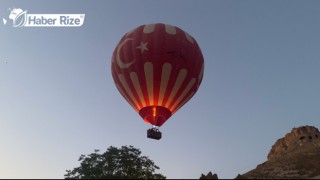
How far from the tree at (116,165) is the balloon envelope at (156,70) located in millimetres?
5404

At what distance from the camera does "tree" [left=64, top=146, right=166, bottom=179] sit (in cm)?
4028

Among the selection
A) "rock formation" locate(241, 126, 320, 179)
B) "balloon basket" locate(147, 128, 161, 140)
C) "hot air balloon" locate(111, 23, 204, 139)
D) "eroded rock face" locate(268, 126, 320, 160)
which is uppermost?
"eroded rock face" locate(268, 126, 320, 160)

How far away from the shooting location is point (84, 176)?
39.4m

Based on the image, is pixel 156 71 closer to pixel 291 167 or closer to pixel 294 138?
pixel 291 167

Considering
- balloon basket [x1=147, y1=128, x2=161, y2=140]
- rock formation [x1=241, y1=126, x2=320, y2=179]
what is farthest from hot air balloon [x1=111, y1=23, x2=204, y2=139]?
rock formation [x1=241, y1=126, x2=320, y2=179]

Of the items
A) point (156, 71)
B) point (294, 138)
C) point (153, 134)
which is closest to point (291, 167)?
point (153, 134)

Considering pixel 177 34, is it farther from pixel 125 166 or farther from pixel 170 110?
pixel 125 166

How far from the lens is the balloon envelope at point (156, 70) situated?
3950cm

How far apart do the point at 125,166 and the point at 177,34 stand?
14.9 meters

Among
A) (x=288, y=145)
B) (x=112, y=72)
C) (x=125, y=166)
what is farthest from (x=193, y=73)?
(x=288, y=145)

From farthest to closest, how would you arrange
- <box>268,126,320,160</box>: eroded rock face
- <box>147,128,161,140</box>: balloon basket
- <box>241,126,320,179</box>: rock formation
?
<box>268,126,320,160</box>: eroded rock face < <box>241,126,320,179</box>: rock formation < <box>147,128,161,140</box>: balloon basket

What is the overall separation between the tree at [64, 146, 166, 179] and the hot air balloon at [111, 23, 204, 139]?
17.0 ft

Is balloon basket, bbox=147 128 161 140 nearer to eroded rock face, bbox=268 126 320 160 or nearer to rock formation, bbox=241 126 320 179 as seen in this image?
rock formation, bbox=241 126 320 179

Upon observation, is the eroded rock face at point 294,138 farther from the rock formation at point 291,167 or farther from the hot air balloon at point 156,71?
the hot air balloon at point 156,71
